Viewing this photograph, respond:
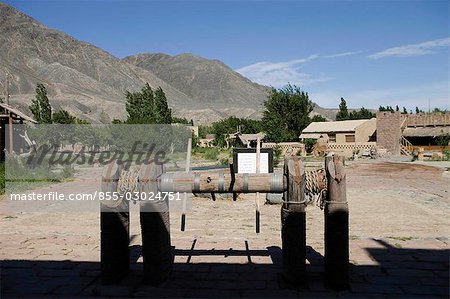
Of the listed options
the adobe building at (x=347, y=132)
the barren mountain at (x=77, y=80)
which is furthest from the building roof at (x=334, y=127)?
the barren mountain at (x=77, y=80)

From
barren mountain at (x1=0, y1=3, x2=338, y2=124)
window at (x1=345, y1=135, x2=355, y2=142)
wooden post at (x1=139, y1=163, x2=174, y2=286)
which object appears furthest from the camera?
barren mountain at (x1=0, y1=3, x2=338, y2=124)

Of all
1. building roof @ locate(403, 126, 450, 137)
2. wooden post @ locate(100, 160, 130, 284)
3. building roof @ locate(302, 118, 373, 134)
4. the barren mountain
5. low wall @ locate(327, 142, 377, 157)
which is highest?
the barren mountain

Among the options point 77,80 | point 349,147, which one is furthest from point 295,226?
point 77,80

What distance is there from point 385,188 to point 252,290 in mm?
12409

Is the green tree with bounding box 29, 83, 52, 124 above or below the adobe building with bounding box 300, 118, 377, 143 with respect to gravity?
above

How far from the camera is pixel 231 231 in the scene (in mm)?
8148

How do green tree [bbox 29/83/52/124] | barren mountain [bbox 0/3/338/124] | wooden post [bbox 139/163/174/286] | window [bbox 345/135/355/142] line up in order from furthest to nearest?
barren mountain [bbox 0/3/338/124], window [bbox 345/135/355/142], green tree [bbox 29/83/52/124], wooden post [bbox 139/163/174/286]

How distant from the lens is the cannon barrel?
509cm

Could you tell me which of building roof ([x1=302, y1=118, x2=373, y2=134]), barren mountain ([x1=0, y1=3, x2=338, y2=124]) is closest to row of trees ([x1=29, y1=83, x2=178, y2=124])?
building roof ([x1=302, y1=118, x2=373, y2=134])

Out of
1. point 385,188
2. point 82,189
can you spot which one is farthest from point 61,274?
point 385,188

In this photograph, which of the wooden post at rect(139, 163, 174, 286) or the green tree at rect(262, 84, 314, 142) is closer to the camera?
the wooden post at rect(139, 163, 174, 286)

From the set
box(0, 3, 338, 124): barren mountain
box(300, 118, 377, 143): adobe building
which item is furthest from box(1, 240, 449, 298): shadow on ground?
box(0, 3, 338, 124): barren mountain

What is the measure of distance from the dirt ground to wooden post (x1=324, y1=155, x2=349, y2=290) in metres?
0.24

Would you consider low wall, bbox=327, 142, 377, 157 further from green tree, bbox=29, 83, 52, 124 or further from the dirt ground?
green tree, bbox=29, 83, 52, 124
